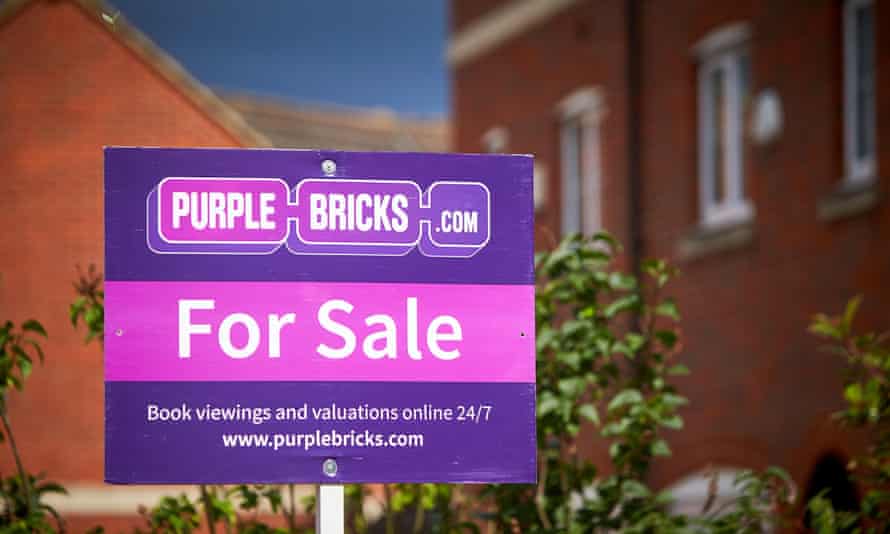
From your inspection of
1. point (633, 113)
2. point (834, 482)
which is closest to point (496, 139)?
point (633, 113)

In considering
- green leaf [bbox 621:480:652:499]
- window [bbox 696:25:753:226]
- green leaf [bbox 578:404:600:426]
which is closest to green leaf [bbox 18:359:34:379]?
green leaf [bbox 578:404:600:426]

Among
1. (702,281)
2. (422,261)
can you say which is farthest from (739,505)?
(702,281)

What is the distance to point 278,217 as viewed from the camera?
4.50 m

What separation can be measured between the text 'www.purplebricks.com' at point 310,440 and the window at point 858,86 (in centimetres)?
968

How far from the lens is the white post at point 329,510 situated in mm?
4340

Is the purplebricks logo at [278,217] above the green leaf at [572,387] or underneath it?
above

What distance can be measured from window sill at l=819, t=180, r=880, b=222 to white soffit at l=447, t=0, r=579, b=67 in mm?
6204

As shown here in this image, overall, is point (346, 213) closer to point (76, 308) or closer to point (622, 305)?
point (76, 308)

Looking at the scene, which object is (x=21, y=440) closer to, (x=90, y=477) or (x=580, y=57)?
(x=90, y=477)

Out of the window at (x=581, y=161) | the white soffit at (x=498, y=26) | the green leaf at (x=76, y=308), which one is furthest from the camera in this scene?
the white soffit at (x=498, y=26)

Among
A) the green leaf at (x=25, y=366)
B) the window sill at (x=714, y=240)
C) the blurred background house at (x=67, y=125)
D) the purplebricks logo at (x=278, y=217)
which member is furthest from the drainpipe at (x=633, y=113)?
the purplebricks logo at (x=278, y=217)

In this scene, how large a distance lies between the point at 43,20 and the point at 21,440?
5.25ft

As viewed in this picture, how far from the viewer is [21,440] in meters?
6.75

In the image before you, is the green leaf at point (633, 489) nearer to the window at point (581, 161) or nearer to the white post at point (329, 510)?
the white post at point (329, 510)
